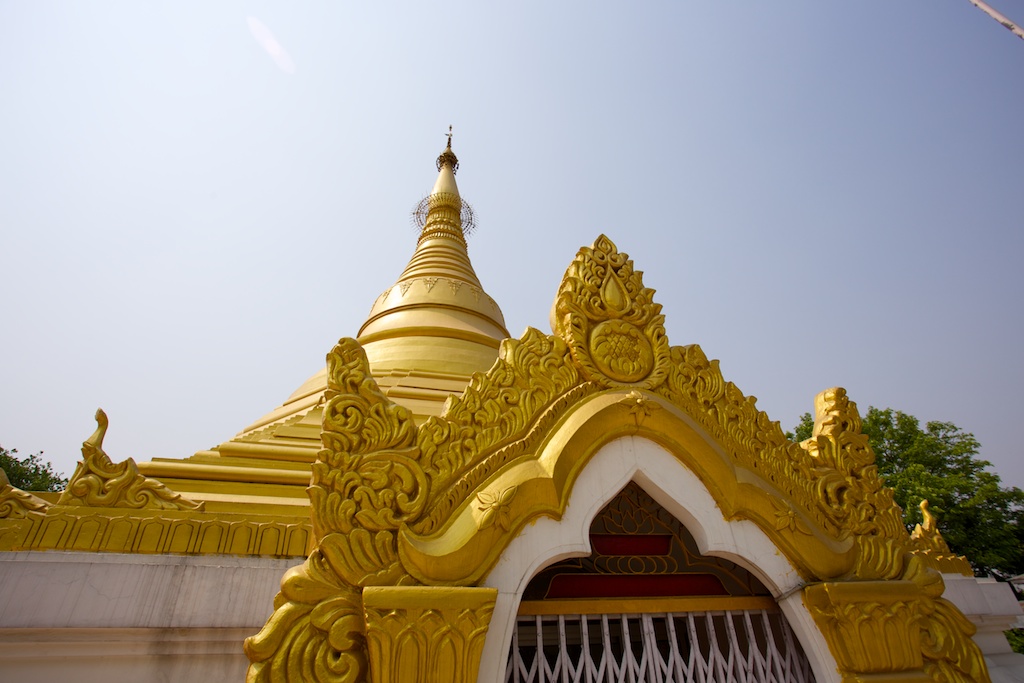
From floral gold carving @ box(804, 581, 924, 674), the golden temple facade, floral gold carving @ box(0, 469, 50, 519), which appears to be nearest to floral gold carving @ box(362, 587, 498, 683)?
the golden temple facade

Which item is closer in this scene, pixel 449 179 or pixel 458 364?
pixel 458 364

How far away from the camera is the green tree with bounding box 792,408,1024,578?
20.5 metres

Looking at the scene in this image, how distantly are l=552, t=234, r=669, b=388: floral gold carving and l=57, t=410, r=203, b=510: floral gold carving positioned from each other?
145 inches

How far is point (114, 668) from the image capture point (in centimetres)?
365

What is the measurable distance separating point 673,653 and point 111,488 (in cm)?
464

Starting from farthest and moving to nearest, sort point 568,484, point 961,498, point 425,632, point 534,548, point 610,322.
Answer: point 961,498
point 610,322
point 568,484
point 534,548
point 425,632

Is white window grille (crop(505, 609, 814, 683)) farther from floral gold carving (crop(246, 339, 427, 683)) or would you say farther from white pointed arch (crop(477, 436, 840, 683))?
floral gold carving (crop(246, 339, 427, 683))

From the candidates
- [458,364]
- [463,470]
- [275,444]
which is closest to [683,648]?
[463,470]

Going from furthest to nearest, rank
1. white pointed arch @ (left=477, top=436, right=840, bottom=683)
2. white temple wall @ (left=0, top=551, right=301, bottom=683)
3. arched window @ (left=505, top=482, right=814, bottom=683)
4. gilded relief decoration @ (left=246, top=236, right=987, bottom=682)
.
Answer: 1. white temple wall @ (left=0, top=551, right=301, bottom=683)
2. arched window @ (left=505, top=482, right=814, bottom=683)
3. white pointed arch @ (left=477, top=436, right=840, bottom=683)
4. gilded relief decoration @ (left=246, top=236, right=987, bottom=682)

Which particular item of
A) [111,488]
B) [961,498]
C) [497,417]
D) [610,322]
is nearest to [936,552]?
[610,322]

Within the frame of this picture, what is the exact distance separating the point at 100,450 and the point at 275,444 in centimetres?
195

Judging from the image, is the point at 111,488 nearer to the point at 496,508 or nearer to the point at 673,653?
the point at 496,508

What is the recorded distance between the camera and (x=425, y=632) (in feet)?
8.89

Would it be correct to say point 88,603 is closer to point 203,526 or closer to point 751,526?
point 203,526
